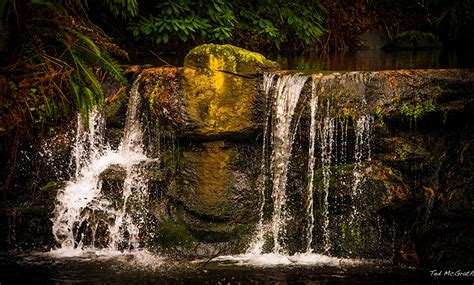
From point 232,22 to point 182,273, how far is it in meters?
6.61

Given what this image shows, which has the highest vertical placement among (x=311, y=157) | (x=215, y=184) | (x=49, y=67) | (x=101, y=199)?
(x=49, y=67)

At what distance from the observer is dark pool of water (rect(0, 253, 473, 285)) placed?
16.9ft

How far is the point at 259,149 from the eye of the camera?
665 cm

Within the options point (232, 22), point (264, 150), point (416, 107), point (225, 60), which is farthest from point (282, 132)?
point (232, 22)

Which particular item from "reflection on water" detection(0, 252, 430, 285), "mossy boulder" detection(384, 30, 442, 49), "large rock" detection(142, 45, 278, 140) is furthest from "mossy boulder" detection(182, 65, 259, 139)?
"mossy boulder" detection(384, 30, 442, 49)

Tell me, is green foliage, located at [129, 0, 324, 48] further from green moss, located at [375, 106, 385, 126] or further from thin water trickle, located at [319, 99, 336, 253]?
green moss, located at [375, 106, 385, 126]

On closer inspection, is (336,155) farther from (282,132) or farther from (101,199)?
(101,199)

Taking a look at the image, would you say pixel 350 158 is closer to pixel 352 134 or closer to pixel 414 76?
pixel 352 134

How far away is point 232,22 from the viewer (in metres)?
10.9

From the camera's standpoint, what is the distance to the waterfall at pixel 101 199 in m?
6.30

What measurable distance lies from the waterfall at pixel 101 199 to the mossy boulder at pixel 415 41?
997cm

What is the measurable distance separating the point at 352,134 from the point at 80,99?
116 inches

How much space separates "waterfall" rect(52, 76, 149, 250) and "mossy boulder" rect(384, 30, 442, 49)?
9968 millimetres

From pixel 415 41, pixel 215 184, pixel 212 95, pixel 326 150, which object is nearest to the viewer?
pixel 326 150
